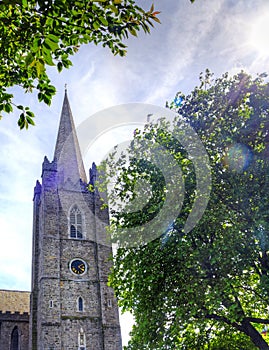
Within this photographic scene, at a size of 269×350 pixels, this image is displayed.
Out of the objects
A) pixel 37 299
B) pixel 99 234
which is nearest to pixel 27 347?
pixel 37 299

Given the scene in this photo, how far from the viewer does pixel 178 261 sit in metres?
14.4

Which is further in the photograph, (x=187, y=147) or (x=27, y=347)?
(x=27, y=347)

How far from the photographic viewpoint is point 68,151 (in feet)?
143

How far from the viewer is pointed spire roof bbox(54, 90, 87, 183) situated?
41153 millimetres

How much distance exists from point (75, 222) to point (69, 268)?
5.13 m

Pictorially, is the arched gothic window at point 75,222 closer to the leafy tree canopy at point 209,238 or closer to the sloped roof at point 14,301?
the sloped roof at point 14,301

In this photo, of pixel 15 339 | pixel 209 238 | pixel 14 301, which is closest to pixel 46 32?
pixel 209 238

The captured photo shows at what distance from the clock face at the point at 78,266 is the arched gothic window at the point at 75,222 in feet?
8.99

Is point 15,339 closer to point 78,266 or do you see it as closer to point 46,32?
point 78,266

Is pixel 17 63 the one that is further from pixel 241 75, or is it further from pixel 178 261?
pixel 241 75

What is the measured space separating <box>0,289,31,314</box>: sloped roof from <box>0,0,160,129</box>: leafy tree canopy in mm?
35708

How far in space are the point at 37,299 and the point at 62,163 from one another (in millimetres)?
14993

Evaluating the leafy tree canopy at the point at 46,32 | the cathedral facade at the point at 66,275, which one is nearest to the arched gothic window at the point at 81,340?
the cathedral facade at the point at 66,275

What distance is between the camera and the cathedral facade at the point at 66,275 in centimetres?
3055
